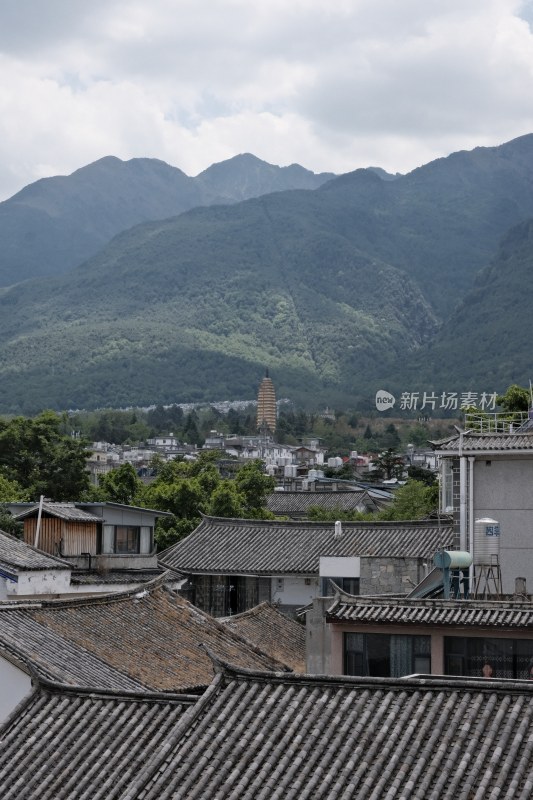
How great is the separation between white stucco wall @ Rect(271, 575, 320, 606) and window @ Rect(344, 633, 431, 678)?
21.7 meters

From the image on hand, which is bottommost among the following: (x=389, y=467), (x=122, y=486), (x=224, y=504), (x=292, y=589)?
(x=389, y=467)

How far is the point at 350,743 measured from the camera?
15312mm

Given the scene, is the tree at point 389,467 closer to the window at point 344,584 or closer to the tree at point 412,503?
the tree at point 412,503

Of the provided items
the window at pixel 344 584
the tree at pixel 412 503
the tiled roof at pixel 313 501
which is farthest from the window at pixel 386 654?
the tiled roof at pixel 313 501

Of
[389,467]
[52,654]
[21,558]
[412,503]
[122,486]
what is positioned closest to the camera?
[52,654]

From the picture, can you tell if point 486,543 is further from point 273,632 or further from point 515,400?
point 515,400

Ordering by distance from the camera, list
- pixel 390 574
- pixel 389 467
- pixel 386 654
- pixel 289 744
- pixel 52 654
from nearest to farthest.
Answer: pixel 289 744, pixel 52 654, pixel 386 654, pixel 390 574, pixel 389 467

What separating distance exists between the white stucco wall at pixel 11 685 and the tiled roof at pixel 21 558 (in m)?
9.15

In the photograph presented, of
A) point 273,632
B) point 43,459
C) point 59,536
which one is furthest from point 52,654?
point 43,459

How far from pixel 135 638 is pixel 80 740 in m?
11.3

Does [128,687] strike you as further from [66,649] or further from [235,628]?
[235,628]

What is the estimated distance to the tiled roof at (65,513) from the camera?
39.6 m

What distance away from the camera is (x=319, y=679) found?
54.5 ft

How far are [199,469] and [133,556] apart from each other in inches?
1457
